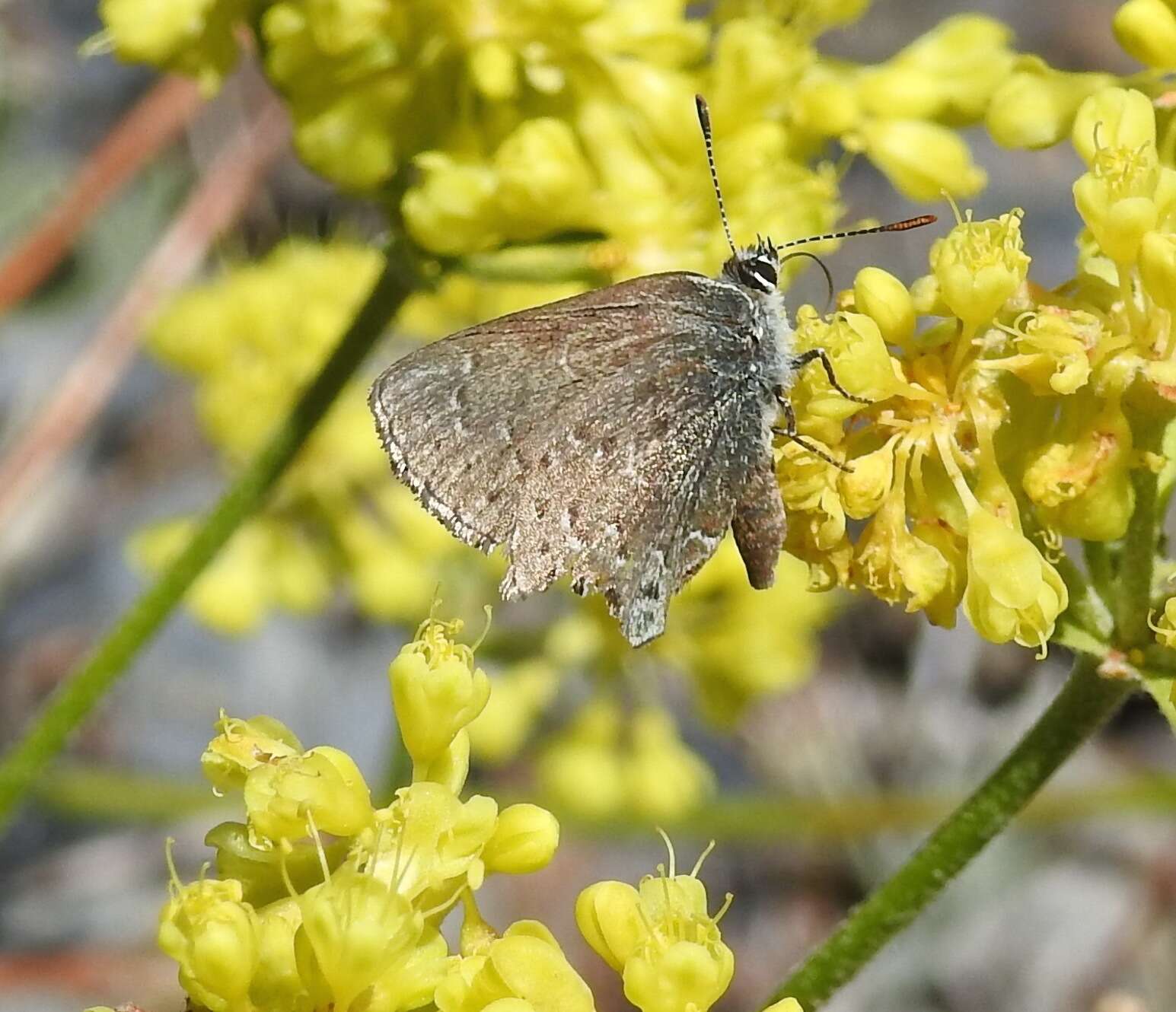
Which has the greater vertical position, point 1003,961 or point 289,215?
point 289,215

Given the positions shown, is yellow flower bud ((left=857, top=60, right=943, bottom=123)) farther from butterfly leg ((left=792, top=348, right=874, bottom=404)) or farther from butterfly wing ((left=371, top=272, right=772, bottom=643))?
butterfly leg ((left=792, top=348, right=874, bottom=404))

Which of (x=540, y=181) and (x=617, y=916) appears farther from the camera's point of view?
(x=540, y=181)

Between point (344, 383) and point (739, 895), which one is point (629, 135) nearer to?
point (344, 383)

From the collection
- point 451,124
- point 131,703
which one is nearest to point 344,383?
point 451,124

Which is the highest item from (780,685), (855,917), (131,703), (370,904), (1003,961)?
(370,904)

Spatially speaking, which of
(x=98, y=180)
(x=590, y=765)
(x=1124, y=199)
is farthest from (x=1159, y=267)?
(x=98, y=180)

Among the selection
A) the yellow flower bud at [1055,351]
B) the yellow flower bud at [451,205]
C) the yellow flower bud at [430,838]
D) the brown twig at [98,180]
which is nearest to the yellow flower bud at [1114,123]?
the yellow flower bud at [1055,351]

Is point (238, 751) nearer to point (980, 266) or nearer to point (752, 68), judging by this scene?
point (980, 266)
